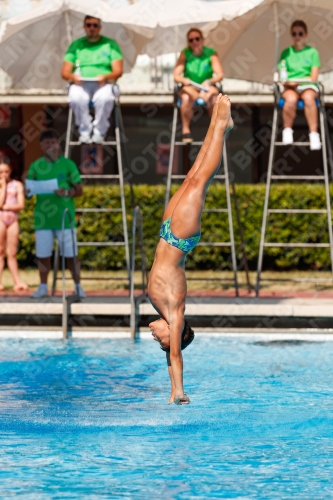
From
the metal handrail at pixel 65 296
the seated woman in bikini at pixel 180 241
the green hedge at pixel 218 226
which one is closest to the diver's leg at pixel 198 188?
the seated woman in bikini at pixel 180 241

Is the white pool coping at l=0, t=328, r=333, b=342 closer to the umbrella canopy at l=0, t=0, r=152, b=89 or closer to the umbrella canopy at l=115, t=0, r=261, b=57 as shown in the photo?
the umbrella canopy at l=115, t=0, r=261, b=57

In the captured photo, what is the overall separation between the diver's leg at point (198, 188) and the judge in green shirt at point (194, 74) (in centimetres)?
429

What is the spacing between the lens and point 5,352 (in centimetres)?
978

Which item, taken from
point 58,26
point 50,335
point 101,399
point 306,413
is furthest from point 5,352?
point 58,26

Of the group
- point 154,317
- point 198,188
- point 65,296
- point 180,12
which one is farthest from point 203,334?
point 180,12

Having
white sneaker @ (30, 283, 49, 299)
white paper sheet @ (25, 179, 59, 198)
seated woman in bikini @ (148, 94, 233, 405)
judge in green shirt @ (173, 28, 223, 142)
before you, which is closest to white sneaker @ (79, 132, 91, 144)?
white paper sheet @ (25, 179, 59, 198)

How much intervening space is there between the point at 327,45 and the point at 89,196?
5042mm

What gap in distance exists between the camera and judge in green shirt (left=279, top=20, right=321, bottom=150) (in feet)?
36.7

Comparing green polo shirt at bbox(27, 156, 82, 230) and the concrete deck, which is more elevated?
green polo shirt at bbox(27, 156, 82, 230)

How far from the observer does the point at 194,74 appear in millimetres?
11508

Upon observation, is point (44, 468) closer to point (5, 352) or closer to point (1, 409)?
point (1, 409)

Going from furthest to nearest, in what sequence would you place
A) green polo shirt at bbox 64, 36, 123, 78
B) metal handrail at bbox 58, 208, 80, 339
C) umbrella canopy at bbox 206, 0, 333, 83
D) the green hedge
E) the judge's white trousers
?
the green hedge, umbrella canopy at bbox 206, 0, 333, 83, green polo shirt at bbox 64, 36, 123, 78, the judge's white trousers, metal handrail at bbox 58, 208, 80, 339

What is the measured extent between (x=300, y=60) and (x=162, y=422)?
6199 mm

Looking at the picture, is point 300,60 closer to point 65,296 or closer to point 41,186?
point 41,186
